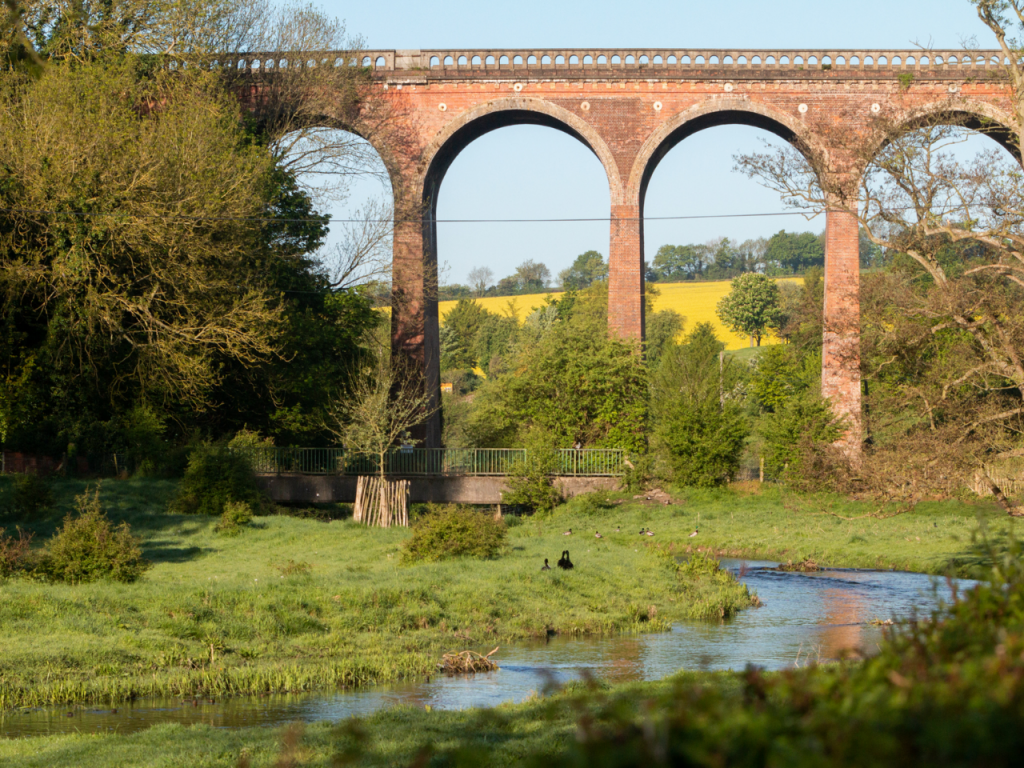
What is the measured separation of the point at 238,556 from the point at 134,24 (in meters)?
17.6

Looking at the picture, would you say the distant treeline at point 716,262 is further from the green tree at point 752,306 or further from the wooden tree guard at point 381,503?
the wooden tree guard at point 381,503

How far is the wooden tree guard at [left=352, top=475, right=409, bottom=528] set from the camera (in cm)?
2603

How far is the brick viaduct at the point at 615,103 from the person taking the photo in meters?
35.5

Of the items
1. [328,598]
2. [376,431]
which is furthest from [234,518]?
[328,598]

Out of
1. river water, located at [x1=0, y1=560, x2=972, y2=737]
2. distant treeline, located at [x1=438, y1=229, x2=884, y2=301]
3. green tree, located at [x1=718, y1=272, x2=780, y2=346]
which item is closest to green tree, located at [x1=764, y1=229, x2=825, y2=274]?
distant treeline, located at [x1=438, y1=229, x2=884, y2=301]

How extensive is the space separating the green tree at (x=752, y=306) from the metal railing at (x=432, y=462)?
5207 centimetres

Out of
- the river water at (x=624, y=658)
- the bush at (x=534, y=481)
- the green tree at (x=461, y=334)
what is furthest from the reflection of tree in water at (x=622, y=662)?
the green tree at (x=461, y=334)

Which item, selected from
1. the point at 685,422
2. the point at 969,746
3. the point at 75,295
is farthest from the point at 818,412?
the point at 969,746

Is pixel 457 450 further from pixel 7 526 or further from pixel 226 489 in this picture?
pixel 7 526

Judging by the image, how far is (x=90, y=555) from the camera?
16453 millimetres

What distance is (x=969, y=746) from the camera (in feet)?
7.07

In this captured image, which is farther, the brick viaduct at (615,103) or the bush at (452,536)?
the brick viaduct at (615,103)

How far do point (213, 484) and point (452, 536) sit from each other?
7.65 m

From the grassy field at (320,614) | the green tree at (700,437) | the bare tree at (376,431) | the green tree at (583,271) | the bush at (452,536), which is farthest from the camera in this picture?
the green tree at (583,271)
